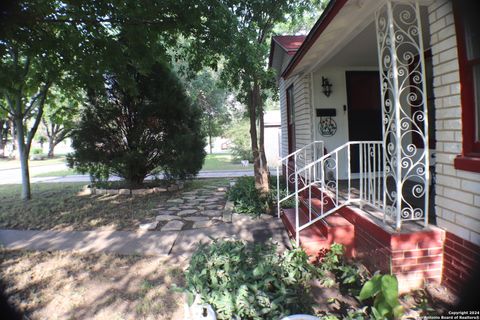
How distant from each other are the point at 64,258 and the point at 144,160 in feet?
15.1

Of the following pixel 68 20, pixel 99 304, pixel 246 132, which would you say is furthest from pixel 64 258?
pixel 246 132

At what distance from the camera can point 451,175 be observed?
267cm

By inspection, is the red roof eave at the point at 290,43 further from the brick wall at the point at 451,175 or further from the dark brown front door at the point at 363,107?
the brick wall at the point at 451,175

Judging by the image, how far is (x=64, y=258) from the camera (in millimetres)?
4055

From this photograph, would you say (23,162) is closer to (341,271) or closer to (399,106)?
(341,271)

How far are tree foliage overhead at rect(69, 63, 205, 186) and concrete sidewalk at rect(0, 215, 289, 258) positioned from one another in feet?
10.6

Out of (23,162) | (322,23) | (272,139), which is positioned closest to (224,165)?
(272,139)

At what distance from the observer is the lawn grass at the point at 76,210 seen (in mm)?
5738

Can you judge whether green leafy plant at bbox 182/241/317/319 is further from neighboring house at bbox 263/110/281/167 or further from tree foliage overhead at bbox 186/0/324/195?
neighboring house at bbox 263/110/281/167

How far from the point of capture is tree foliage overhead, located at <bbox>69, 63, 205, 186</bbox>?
8133mm

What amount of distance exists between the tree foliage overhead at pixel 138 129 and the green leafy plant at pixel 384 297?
6.44 meters

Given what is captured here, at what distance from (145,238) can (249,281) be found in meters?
2.77

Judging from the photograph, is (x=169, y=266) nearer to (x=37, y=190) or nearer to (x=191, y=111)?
(x=191, y=111)

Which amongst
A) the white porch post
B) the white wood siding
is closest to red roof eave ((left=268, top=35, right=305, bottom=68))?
the white wood siding
